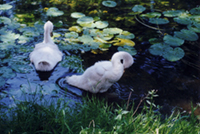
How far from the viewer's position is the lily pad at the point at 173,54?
3.97 meters

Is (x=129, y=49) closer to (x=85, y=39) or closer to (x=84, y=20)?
(x=85, y=39)

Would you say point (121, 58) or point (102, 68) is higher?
point (121, 58)

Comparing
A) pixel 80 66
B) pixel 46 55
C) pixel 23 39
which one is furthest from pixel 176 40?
pixel 23 39

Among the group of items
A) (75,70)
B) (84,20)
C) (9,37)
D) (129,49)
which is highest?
(84,20)

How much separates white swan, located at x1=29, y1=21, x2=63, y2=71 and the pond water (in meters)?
0.11

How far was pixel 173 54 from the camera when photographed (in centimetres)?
405

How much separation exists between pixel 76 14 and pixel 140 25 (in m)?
1.47

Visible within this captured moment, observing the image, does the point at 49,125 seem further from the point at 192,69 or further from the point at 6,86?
the point at 192,69

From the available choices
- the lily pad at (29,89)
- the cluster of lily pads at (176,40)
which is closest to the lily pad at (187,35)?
the cluster of lily pads at (176,40)

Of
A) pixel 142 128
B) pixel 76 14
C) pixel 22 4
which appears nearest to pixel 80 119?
pixel 142 128

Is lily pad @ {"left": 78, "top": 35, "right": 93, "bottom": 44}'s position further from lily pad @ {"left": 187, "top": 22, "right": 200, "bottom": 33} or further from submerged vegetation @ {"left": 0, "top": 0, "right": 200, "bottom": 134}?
lily pad @ {"left": 187, "top": 22, "right": 200, "bottom": 33}

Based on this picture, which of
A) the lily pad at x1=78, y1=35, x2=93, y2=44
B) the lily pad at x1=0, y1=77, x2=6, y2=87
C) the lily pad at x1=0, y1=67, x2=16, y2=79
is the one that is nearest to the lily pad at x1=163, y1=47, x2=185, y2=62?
the lily pad at x1=78, y1=35, x2=93, y2=44

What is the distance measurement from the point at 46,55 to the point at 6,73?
0.68m

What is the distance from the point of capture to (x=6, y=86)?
3.36m
